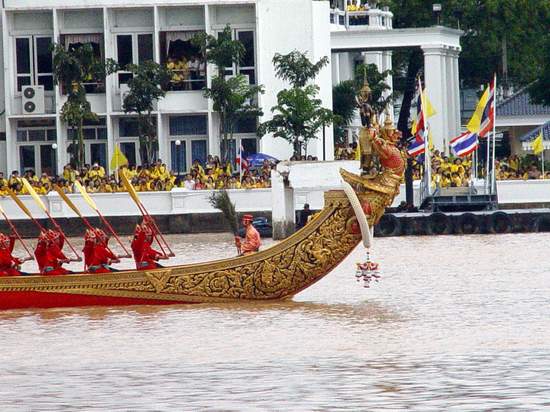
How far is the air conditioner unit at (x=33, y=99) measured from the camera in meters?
65.1

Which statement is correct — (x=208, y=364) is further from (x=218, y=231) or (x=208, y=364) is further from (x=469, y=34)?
(x=469, y=34)

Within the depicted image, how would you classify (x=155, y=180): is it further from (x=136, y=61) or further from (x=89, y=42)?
(x=89, y=42)

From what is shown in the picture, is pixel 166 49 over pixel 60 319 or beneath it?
over

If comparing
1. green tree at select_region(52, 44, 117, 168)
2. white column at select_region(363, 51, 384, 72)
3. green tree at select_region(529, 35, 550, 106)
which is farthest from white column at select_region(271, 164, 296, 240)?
white column at select_region(363, 51, 384, 72)

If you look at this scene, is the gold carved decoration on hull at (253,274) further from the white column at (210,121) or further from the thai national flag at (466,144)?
the white column at (210,121)

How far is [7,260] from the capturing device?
109 ft

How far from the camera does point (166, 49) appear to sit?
65750mm

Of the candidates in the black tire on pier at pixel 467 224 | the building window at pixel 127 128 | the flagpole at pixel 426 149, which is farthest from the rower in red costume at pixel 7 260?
the building window at pixel 127 128

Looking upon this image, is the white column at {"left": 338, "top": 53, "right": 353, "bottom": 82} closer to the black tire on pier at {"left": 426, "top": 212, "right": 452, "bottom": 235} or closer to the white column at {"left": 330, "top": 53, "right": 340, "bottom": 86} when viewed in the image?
the white column at {"left": 330, "top": 53, "right": 340, "bottom": 86}

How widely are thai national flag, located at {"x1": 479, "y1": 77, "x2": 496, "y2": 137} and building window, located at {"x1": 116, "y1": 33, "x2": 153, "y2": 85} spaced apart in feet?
52.4

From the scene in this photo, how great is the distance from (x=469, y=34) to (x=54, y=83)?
25.7m

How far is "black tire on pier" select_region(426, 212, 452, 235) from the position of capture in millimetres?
53031

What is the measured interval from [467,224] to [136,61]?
17.2m

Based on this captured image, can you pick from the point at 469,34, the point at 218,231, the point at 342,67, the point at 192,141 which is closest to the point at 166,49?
the point at 192,141
